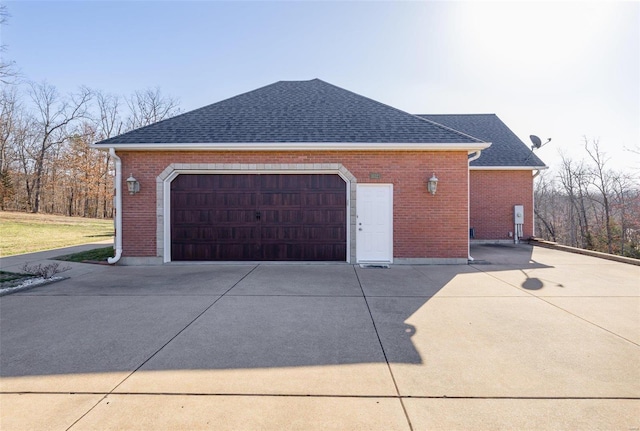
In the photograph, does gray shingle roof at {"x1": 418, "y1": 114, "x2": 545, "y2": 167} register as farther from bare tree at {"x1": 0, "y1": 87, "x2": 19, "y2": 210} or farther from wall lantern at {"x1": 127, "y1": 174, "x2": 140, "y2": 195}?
bare tree at {"x1": 0, "y1": 87, "x2": 19, "y2": 210}

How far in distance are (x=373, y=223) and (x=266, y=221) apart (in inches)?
123

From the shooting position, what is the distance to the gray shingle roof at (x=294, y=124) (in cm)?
860

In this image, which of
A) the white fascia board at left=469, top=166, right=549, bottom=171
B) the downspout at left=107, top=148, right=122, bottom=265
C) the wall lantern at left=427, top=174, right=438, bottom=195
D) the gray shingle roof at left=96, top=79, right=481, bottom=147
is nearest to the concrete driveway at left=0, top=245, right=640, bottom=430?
the downspout at left=107, top=148, right=122, bottom=265

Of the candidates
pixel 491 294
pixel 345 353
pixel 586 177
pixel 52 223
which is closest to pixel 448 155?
pixel 491 294

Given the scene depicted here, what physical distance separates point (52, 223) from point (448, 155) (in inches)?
1056

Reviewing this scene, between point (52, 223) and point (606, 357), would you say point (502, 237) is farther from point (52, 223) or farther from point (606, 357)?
point (52, 223)

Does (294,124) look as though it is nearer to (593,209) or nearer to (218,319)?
(218,319)

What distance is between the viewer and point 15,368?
306cm

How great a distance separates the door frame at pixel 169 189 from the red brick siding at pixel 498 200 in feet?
25.8

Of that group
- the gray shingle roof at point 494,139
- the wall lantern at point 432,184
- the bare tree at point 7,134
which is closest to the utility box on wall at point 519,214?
the gray shingle roof at point 494,139

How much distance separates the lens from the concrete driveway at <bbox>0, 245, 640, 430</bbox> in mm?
2377

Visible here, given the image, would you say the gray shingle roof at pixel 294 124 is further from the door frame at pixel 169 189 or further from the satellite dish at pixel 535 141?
the satellite dish at pixel 535 141

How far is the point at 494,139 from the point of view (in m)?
15.2

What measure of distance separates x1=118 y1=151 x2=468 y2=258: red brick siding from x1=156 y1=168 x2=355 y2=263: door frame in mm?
A: 196
